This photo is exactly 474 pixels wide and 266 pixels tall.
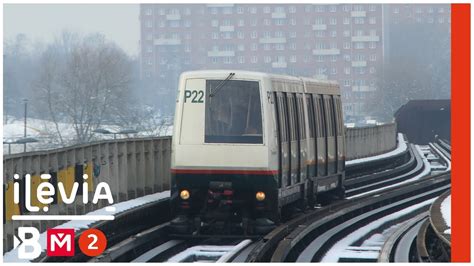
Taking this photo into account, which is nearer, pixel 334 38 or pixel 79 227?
pixel 79 227

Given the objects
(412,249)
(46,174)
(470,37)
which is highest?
(470,37)

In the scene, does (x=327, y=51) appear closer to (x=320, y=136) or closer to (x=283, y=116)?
(x=320, y=136)

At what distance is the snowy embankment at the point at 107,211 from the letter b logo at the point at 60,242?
89 millimetres

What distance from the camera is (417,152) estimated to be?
58250 millimetres

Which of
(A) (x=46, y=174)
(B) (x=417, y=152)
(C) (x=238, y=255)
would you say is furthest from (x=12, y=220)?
(B) (x=417, y=152)

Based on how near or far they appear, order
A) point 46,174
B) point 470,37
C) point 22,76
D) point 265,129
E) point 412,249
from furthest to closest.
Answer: point 22,76
point 265,129
point 412,249
point 46,174
point 470,37

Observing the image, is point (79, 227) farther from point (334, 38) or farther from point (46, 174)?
point (334, 38)

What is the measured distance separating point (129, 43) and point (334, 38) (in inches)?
942

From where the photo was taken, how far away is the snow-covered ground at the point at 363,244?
58.9 ft

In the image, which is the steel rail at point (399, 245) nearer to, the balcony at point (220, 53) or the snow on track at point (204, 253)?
the snow on track at point (204, 253)

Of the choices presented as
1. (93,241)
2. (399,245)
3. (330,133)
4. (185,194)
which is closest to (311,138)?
(330,133)

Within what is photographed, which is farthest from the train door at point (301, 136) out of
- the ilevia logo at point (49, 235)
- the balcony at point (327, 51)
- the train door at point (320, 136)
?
the balcony at point (327, 51)

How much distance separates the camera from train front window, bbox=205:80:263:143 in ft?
63.5

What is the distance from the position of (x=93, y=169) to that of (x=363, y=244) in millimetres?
4409
